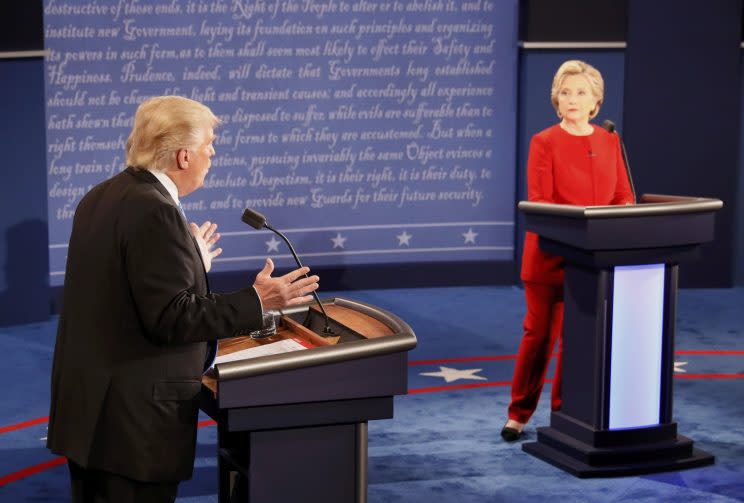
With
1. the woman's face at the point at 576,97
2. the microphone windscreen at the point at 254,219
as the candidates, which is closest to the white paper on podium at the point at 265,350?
the microphone windscreen at the point at 254,219

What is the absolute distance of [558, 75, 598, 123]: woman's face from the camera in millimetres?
4973

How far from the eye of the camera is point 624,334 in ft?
15.7

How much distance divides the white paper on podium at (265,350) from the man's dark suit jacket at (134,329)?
0.76 ft

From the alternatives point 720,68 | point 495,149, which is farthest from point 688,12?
point 495,149

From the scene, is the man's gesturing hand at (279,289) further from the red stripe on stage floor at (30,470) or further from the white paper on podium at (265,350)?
the red stripe on stage floor at (30,470)

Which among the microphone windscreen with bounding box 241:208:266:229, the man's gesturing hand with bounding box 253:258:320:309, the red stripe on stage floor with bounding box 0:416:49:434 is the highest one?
the microphone windscreen with bounding box 241:208:266:229

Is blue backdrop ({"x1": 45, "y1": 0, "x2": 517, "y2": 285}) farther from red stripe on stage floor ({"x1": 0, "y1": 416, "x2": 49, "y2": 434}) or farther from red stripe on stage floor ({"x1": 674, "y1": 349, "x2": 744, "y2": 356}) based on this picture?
red stripe on stage floor ({"x1": 0, "y1": 416, "x2": 49, "y2": 434})

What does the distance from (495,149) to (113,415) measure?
19.8 ft

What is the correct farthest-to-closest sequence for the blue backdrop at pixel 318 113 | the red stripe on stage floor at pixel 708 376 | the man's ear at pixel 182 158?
the blue backdrop at pixel 318 113 < the red stripe on stage floor at pixel 708 376 < the man's ear at pixel 182 158

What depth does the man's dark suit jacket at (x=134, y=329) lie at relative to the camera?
273cm

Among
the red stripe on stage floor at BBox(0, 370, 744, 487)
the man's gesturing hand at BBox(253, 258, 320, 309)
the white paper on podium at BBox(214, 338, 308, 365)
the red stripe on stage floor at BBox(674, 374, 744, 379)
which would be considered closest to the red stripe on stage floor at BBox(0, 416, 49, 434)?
the red stripe on stage floor at BBox(0, 370, 744, 487)

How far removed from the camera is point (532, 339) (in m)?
5.17

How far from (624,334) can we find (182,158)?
248 centimetres

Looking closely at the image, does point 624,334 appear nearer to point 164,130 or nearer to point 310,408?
point 310,408
